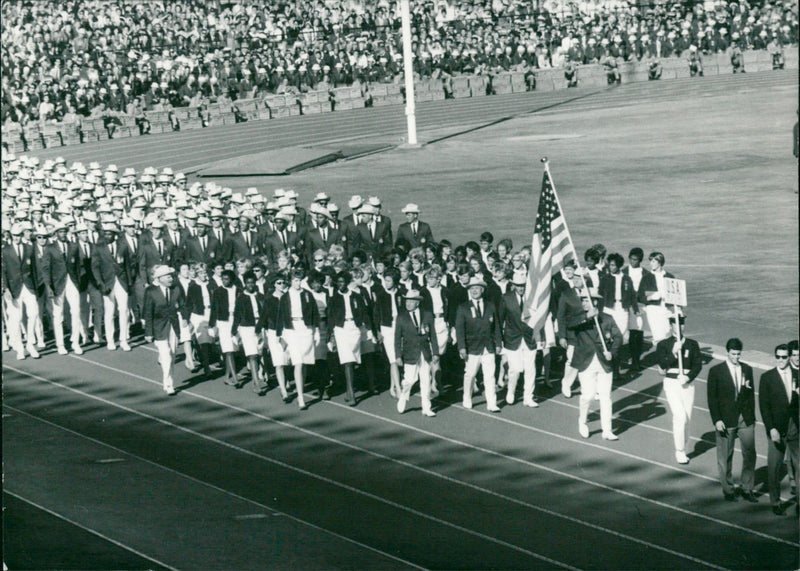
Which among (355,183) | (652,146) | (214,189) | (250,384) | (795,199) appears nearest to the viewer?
(250,384)

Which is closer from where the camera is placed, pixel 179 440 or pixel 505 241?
pixel 179 440

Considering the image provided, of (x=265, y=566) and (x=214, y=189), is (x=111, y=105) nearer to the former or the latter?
(x=214, y=189)

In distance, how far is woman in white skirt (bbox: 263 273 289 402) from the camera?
647 inches

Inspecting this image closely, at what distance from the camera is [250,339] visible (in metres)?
16.8

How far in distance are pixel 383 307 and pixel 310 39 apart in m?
34.6

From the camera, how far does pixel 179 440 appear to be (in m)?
15.1

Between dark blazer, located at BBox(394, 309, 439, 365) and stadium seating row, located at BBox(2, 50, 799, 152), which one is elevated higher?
stadium seating row, located at BBox(2, 50, 799, 152)

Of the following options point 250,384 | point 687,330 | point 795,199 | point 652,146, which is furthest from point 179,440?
point 652,146

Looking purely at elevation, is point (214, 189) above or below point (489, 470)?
above

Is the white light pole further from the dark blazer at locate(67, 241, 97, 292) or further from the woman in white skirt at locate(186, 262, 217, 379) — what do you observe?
the woman in white skirt at locate(186, 262, 217, 379)

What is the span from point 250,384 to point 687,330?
6125 millimetres

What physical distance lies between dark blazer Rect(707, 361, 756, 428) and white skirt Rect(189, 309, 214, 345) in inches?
290

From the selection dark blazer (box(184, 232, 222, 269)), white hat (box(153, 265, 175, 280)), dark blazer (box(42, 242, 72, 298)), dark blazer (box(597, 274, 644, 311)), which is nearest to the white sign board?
dark blazer (box(597, 274, 644, 311))

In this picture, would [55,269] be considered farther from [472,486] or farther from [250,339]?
[472,486]
